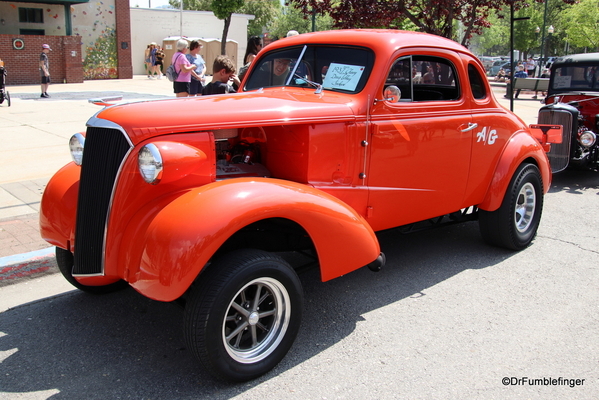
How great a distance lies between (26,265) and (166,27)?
29.2 meters

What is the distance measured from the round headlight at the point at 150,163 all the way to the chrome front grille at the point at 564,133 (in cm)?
673

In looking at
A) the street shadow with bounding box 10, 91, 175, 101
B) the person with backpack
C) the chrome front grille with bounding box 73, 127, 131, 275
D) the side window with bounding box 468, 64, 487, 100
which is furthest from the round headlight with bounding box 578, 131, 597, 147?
the street shadow with bounding box 10, 91, 175, 101

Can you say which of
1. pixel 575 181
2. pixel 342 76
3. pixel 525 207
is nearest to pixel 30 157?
pixel 342 76

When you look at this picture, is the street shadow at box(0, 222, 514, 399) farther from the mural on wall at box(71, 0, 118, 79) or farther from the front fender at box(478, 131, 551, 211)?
the mural on wall at box(71, 0, 118, 79)

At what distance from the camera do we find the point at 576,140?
25.5ft

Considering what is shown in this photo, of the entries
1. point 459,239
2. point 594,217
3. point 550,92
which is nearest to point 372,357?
point 459,239

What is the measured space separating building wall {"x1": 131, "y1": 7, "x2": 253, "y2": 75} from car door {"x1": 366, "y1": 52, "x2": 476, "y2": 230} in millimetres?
25381

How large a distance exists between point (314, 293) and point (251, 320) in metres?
1.21

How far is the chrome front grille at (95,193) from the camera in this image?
295 cm

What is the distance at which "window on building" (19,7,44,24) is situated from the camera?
21.7m

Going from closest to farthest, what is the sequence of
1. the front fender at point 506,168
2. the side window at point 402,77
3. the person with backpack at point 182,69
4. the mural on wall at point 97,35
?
the side window at point 402,77, the front fender at point 506,168, the person with backpack at point 182,69, the mural on wall at point 97,35

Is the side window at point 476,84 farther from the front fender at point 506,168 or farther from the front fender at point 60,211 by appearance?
the front fender at point 60,211

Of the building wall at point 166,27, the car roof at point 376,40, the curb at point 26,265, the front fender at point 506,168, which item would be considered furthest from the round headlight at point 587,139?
the building wall at point 166,27

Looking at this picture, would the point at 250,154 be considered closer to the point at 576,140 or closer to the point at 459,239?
the point at 459,239
